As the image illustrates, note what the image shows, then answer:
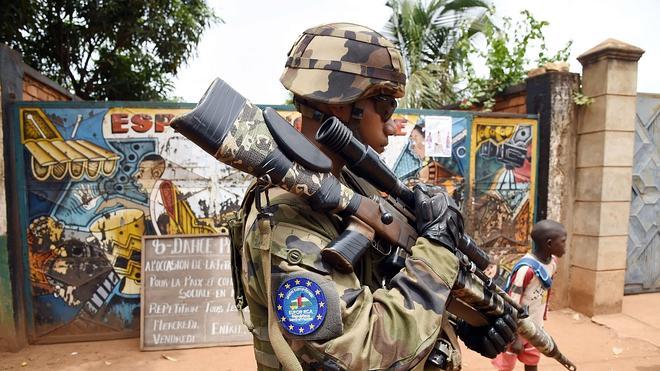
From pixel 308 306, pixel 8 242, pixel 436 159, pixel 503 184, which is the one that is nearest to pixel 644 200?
pixel 503 184

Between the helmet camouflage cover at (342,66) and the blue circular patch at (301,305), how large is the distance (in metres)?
0.55

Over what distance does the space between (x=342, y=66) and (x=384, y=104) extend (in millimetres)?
194

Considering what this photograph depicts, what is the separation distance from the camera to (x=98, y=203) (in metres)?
3.84

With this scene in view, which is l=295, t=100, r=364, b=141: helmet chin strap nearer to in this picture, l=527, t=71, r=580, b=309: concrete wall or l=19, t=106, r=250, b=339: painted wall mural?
l=19, t=106, r=250, b=339: painted wall mural

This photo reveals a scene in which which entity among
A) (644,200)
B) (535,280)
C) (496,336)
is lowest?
(535,280)

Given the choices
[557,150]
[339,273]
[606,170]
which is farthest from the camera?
[557,150]

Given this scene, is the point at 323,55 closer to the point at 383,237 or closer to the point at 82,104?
the point at 383,237

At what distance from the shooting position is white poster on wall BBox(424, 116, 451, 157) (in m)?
4.37

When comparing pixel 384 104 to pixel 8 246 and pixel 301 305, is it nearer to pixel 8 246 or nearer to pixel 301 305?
pixel 301 305

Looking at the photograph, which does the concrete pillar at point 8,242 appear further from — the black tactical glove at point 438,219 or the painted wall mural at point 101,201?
the black tactical glove at point 438,219

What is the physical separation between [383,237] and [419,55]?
837 centimetres

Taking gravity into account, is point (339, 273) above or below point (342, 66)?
below

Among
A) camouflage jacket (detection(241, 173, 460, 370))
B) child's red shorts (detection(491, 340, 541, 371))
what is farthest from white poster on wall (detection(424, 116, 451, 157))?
camouflage jacket (detection(241, 173, 460, 370))

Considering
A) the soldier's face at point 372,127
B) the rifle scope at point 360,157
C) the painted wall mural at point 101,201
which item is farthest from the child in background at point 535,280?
the painted wall mural at point 101,201
